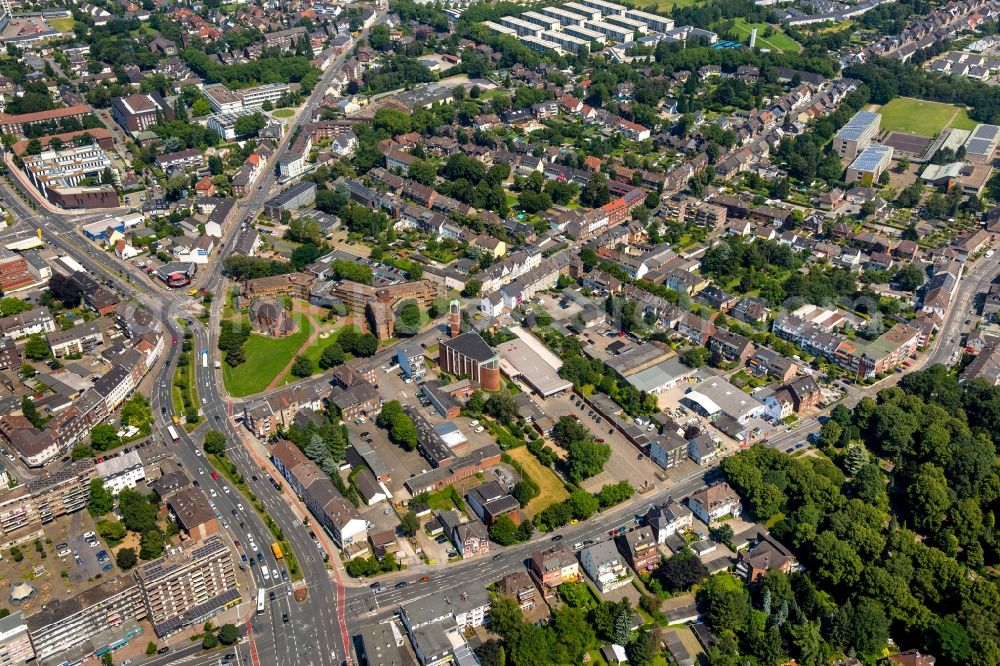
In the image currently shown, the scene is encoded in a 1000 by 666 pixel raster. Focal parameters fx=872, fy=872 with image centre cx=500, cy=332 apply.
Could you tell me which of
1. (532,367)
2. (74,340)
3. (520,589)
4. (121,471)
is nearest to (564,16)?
(532,367)

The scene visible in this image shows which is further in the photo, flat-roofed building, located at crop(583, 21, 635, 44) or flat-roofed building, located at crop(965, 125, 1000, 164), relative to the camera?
flat-roofed building, located at crop(583, 21, 635, 44)

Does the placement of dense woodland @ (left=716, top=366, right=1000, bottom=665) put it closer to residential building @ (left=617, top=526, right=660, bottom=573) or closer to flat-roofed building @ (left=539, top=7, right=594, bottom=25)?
residential building @ (left=617, top=526, right=660, bottom=573)

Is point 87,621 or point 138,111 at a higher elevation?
point 138,111

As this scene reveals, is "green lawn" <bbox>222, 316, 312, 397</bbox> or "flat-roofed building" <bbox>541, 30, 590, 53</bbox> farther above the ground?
"flat-roofed building" <bbox>541, 30, 590, 53</bbox>

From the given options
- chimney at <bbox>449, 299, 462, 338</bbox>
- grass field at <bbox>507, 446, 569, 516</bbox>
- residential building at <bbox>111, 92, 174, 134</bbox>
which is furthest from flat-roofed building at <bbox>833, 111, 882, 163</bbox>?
residential building at <bbox>111, 92, 174, 134</bbox>

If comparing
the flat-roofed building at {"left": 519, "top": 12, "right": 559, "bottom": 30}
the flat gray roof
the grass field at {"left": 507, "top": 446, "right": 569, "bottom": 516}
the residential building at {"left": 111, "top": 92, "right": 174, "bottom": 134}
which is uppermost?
the residential building at {"left": 111, "top": 92, "right": 174, "bottom": 134}

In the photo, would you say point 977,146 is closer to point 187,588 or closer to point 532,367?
point 532,367

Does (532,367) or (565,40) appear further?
(565,40)

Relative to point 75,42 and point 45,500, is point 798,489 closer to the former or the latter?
point 45,500
